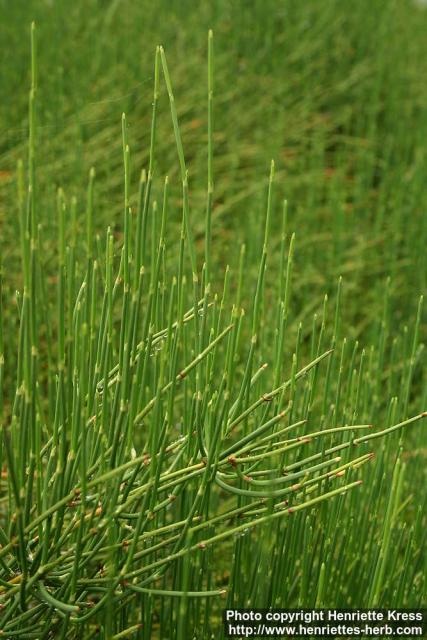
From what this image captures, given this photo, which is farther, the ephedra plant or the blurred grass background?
the blurred grass background

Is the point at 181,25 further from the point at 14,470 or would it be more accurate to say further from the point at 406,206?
the point at 14,470

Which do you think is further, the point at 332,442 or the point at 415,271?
the point at 415,271

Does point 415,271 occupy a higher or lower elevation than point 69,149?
lower

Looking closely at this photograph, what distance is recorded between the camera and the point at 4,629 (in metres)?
0.96

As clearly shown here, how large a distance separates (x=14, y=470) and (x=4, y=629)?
18 cm

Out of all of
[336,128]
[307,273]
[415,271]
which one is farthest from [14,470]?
[336,128]

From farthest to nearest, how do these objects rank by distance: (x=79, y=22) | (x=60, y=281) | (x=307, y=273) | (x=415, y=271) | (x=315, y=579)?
(x=79, y=22), (x=415, y=271), (x=307, y=273), (x=315, y=579), (x=60, y=281)

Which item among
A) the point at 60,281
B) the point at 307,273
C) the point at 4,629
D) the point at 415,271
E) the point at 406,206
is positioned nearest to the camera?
the point at 60,281

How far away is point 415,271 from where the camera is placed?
2721mm

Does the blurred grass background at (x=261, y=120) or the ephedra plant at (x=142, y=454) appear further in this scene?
the blurred grass background at (x=261, y=120)

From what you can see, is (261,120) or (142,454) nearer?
(142,454)

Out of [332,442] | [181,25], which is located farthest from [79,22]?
[332,442]

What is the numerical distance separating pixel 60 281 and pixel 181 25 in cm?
291

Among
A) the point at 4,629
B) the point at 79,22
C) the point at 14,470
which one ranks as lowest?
the point at 4,629
